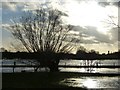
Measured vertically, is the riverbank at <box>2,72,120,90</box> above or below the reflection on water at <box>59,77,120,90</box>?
above

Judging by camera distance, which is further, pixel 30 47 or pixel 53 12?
pixel 53 12

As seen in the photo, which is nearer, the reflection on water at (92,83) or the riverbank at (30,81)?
the riverbank at (30,81)

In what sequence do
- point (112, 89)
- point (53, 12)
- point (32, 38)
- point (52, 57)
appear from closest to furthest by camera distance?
point (112, 89) < point (52, 57) < point (32, 38) < point (53, 12)

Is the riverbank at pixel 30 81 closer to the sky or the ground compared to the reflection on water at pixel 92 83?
closer to the sky

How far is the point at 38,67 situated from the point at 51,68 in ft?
6.17

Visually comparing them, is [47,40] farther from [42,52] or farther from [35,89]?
[35,89]

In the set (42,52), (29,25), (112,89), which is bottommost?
(112,89)

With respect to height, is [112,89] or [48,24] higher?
[48,24]

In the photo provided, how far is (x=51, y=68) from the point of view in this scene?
135 feet

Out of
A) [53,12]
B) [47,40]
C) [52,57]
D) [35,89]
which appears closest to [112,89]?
[35,89]

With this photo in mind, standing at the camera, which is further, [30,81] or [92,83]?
[92,83]

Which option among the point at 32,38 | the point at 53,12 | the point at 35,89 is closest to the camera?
the point at 35,89

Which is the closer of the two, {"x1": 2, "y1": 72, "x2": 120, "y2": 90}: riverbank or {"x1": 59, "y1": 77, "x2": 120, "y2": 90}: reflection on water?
{"x1": 2, "y1": 72, "x2": 120, "y2": 90}: riverbank

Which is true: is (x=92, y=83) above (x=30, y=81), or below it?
below
